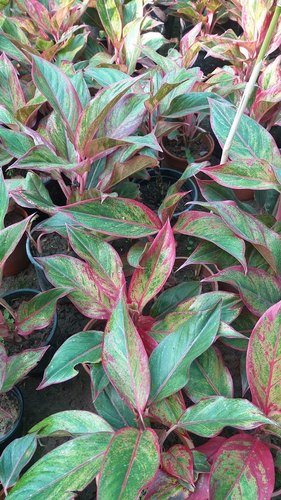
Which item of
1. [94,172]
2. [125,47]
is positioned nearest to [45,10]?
[125,47]

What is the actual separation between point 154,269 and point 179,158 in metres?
0.74

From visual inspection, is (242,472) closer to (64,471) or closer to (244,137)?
(64,471)

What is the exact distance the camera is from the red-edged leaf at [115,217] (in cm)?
93

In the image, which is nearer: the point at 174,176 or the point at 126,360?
the point at 126,360

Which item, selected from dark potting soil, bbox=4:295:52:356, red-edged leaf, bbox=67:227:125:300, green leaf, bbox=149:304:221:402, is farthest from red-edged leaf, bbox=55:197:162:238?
dark potting soil, bbox=4:295:52:356

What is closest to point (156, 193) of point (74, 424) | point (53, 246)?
point (53, 246)

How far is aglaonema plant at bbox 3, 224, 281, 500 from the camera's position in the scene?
69 cm

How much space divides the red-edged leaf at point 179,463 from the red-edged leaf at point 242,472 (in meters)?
0.04

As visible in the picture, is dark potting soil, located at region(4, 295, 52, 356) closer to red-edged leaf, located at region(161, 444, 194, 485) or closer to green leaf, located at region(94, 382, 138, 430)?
green leaf, located at region(94, 382, 138, 430)

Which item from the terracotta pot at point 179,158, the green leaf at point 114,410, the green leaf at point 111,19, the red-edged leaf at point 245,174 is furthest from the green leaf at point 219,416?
the green leaf at point 111,19

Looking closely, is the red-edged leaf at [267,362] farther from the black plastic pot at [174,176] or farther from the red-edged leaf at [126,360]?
the black plastic pot at [174,176]

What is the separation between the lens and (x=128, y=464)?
2.16 feet

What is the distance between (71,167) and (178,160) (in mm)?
663

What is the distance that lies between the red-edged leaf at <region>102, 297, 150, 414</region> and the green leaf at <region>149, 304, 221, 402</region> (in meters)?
0.04
